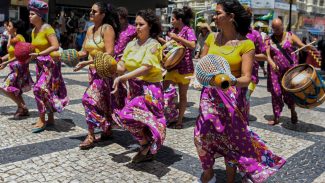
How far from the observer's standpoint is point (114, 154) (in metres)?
4.21

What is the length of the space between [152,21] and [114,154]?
156 cm

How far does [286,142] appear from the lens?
506 centimetres

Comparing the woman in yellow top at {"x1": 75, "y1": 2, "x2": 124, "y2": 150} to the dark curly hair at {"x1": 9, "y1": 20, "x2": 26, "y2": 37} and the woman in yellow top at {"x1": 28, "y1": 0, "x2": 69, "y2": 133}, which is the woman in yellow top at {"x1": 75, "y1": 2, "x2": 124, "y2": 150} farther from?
the dark curly hair at {"x1": 9, "y1": 20, "x2": 26, "y2": 37}

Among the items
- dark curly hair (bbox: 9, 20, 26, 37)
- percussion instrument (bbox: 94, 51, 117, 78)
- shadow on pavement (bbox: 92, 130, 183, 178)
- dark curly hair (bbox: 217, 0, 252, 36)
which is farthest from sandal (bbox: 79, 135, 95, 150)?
dark curly hair (bbox: 9, 20, 26, 37)

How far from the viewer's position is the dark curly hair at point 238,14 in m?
3.04

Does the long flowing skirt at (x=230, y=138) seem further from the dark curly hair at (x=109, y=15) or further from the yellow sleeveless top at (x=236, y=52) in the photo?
the dark curly hair at (x=109, y=15)

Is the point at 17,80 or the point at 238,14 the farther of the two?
the point at 17,80

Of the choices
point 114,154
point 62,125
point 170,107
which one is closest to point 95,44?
point 114,154

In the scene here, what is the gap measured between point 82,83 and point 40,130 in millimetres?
4503

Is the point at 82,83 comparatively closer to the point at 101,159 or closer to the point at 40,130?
the point at 40,130

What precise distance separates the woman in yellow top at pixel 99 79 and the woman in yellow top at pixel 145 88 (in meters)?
0.45

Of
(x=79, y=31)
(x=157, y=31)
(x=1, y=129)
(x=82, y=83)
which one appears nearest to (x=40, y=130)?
(x=1, y=129)

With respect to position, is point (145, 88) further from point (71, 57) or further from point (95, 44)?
point (71, 57)

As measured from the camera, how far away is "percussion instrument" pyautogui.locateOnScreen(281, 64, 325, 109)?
5223mm
